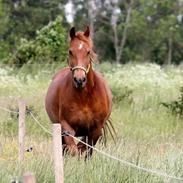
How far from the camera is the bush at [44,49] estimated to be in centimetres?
2852

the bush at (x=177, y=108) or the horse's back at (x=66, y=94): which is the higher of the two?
the horse's back at (x=66, y=94)

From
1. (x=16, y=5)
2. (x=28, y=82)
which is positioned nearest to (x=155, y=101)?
(x=28, y=82)

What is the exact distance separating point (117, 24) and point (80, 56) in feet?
188

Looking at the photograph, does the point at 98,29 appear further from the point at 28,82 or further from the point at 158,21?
the point at 28,82

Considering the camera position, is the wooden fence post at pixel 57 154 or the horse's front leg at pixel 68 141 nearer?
the wooden fence post at pixel 57 154

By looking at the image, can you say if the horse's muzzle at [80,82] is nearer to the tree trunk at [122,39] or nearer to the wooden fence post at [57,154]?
the wooden fence post at [57,154]

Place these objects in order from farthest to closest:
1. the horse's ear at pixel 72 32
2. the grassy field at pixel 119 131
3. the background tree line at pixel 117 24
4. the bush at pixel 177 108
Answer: the background tree line at pixel 117 24, the bush at pixel 177 108, the horse's ear at pixel 72 32, the grassy field at pixel 119 131

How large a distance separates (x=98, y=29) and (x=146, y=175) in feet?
189

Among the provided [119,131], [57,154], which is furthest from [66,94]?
[119,131]

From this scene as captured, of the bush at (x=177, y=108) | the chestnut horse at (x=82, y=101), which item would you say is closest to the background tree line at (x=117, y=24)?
the bush at (x=177, y=108)

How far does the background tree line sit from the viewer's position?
6027 centimetres

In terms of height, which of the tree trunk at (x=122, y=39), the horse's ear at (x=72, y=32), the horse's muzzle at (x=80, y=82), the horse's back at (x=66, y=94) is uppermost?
the tree trunk at (x=122, y=39)

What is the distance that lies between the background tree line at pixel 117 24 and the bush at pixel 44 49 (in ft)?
80.6

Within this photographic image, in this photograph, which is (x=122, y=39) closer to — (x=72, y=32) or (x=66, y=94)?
(x=66, y=94)
